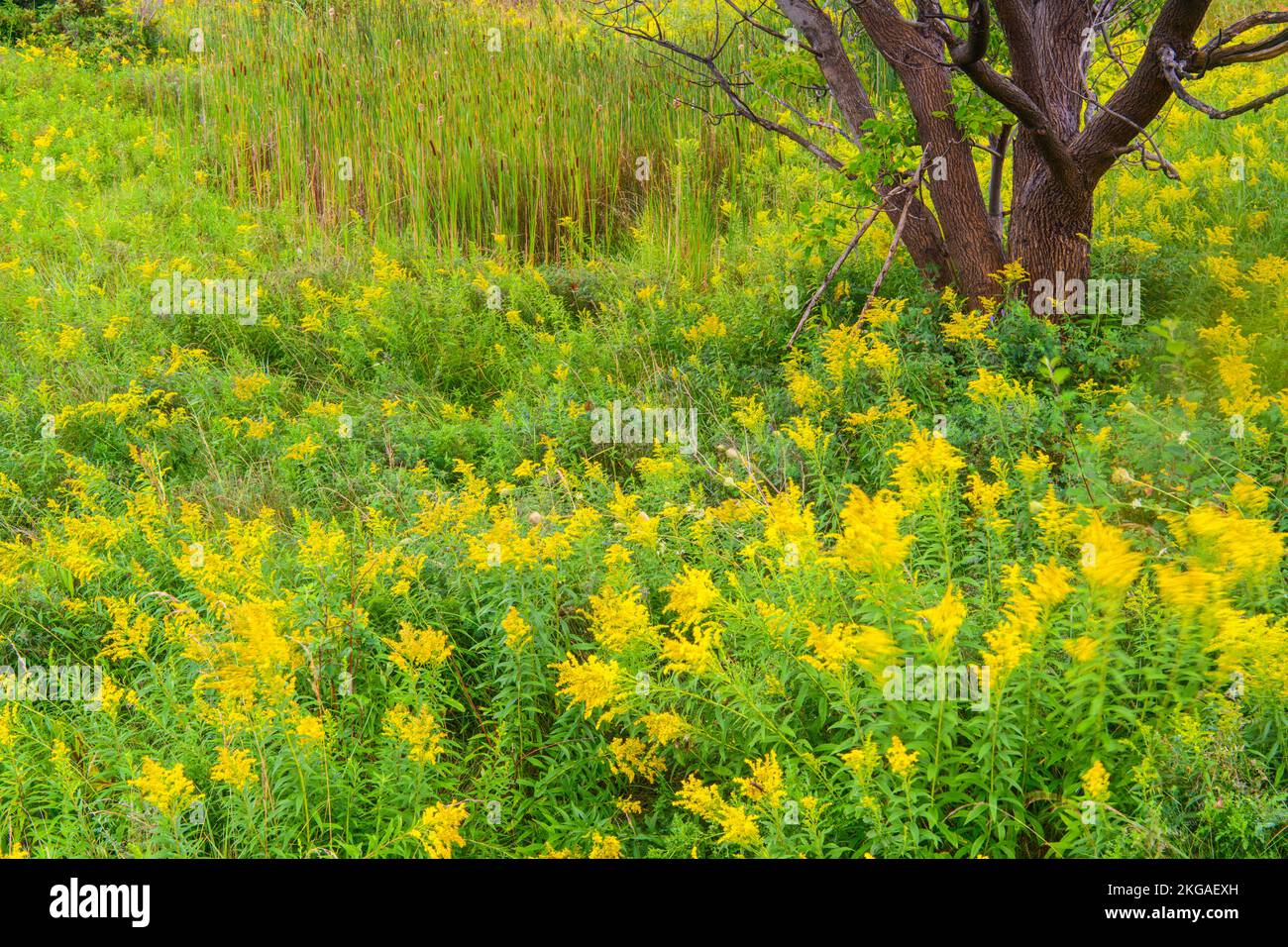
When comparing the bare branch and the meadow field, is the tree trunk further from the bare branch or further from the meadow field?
the bare branch

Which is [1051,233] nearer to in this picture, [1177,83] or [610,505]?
[1177,83]

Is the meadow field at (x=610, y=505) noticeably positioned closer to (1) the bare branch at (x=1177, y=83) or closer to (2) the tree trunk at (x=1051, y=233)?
(2) the tree trunk at (x=1051, y=233)

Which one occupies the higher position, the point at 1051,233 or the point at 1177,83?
the point at 1177,83

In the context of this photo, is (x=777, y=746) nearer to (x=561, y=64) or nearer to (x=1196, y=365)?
(x=1196, y=365)

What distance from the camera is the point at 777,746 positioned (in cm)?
252

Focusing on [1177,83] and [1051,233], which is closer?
[1177,83]

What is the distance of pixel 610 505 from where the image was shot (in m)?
3.73

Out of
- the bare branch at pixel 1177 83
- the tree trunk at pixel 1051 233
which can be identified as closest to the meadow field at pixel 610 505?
the tree trunk at pixel 1051 233

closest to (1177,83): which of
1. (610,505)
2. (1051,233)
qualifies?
(1051,233)

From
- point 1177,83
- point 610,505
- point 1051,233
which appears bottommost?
point 610,505

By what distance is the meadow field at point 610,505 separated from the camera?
90.4 inches

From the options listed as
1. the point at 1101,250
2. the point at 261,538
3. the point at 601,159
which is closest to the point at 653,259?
the point at 601,159

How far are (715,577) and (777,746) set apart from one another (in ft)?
2.89

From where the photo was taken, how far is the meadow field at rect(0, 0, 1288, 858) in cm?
229
